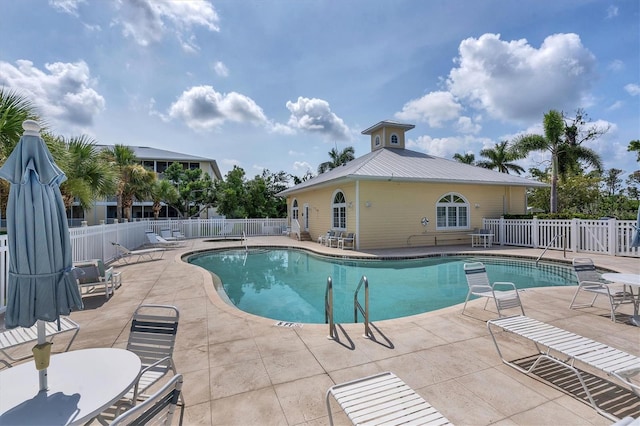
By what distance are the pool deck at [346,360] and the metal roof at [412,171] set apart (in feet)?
26.6

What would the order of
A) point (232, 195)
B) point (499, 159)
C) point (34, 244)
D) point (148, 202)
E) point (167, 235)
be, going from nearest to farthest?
point (34, 244)
point (167, 235)
point (232, 195)
point (499, 159)
point (148, 202)

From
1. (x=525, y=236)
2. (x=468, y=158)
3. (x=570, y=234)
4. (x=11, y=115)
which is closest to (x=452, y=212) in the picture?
(x=525, y=236)

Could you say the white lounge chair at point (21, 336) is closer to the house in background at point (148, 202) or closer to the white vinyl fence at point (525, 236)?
the white vinyl fence at point (525, 236)

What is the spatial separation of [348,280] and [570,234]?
9655 mm

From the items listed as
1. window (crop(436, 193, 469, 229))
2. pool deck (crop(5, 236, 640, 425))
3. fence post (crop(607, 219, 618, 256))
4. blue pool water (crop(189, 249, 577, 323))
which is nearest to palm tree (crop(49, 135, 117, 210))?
blue pool water (crop(189, 249, 577, 323))

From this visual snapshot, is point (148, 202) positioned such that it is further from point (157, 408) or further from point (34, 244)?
point (157, 408)

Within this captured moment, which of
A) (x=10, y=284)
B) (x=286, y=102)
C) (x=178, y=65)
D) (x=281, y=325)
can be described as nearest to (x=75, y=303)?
(x=10, y=284)

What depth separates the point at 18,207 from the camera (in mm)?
2176

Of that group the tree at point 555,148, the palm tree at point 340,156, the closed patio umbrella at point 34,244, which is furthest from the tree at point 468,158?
the closed patio umbrella at point 34,244

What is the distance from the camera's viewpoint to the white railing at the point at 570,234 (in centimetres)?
1051

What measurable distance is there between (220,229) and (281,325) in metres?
17.0

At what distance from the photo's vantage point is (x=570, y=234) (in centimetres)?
1197

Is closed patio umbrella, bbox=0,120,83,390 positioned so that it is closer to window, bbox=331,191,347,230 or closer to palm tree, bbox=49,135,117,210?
palm tree, bbox=49,135,117,210

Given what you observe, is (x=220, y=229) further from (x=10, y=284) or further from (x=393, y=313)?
(x=10, y=284)
